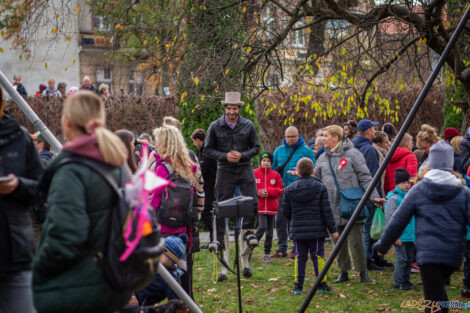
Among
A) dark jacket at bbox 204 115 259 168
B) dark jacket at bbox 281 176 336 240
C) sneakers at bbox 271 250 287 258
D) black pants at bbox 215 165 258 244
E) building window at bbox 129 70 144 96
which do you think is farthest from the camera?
building window at bbox 129 70 144 96

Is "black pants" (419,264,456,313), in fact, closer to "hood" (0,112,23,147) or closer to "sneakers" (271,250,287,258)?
"hood" (0,112,23,147)

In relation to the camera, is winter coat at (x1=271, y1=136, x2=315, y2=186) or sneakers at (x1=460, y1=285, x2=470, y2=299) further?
winter coat at (x1=271, y1=136, x2=315, y2=186)

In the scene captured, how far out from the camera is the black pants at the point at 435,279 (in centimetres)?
569

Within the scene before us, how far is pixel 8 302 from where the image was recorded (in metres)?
4.14

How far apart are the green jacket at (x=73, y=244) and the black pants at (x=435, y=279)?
318cm

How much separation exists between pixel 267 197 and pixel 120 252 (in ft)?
23.9

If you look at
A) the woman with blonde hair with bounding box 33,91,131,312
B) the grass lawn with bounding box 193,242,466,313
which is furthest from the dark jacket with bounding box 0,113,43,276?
the grass lawn with bounding box 193,242,466,313

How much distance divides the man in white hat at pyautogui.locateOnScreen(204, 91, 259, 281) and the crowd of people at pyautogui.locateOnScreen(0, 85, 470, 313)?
0.05 feet

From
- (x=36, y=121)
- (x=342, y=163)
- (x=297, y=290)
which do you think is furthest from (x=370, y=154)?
(x=36, y=121)

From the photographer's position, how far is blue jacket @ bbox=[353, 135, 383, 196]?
10.1 meters

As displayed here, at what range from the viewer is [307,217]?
840cm

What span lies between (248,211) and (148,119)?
12.1 metres

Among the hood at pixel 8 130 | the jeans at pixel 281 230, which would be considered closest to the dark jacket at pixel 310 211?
the jeans at pixel 281 230

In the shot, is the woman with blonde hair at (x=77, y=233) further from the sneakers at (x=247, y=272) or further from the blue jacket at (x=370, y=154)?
the blue jacket at (x=370, y=154)
